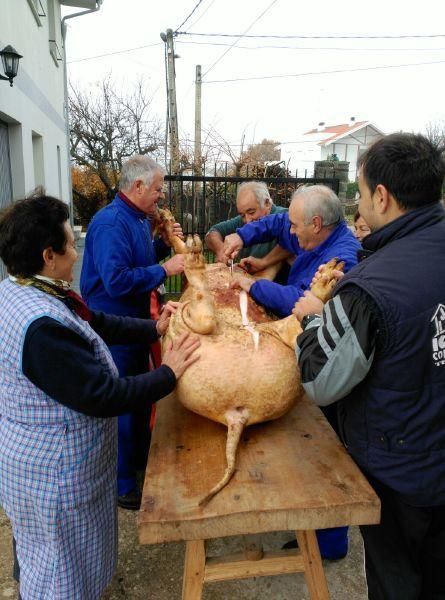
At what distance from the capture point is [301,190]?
2.40m

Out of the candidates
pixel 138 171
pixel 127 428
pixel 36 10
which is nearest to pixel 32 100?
pixel 36 10

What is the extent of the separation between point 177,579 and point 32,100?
7623 mm

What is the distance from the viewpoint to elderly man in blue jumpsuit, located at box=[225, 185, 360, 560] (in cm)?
228

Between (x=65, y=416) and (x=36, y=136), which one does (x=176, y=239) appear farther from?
(x=36, y=136)

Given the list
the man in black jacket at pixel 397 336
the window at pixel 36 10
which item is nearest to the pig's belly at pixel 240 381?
the man in black jacket at pixel 397 336

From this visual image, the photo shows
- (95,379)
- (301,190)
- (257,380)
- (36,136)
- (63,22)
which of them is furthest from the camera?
(63,22)

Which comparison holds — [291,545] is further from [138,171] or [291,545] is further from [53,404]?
[138,171]

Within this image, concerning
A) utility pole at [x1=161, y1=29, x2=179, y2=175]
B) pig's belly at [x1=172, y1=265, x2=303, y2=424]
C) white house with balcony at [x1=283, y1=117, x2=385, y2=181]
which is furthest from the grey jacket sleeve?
white house with balcony at [x1=283, y1=117, x2=385, y2=181]

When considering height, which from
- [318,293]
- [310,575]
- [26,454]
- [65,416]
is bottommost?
[310,575]

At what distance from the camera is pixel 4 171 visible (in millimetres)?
6207

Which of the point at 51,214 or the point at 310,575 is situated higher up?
the point at 51,214

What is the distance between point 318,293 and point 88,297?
1.55 m

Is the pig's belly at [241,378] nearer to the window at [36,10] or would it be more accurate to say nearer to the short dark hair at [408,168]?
the short dark hair at [408,168]

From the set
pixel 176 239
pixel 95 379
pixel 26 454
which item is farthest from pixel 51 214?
pixel 176 239
